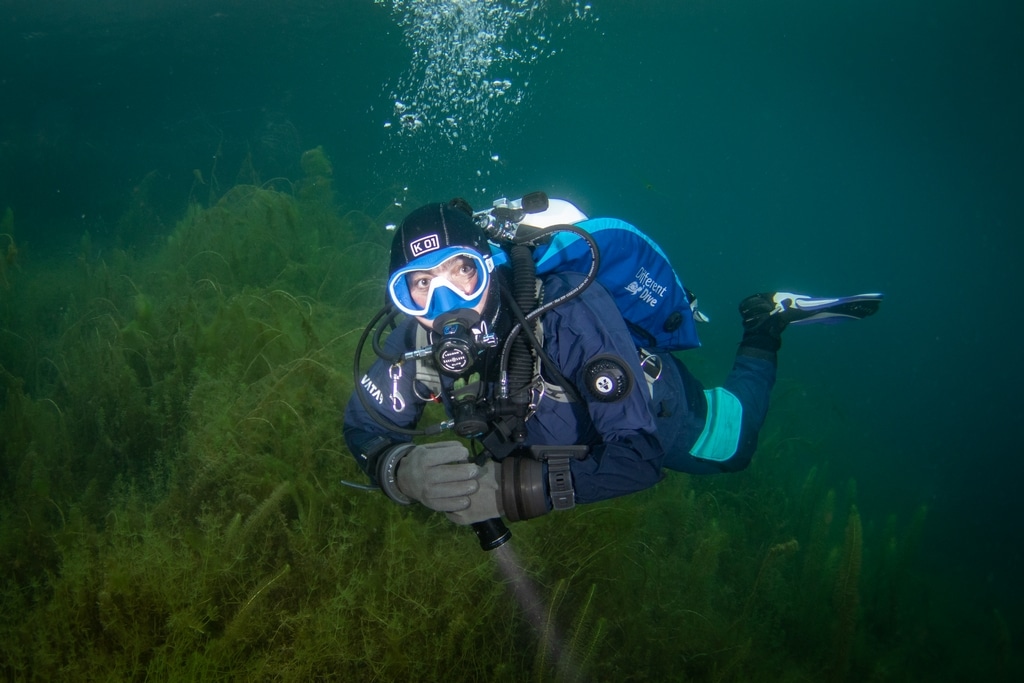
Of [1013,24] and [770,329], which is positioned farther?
[1013,24]

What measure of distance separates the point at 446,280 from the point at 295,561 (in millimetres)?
1885

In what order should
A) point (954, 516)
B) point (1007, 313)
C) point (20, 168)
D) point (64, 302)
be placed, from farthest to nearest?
1. point (1007, 313)
2. point (20, 168)
3. point (954, 516)
4. point (64, 302)

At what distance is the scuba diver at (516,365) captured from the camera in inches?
92.1

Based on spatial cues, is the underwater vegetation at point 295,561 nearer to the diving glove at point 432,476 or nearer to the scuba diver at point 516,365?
the diving glove at point 432,476

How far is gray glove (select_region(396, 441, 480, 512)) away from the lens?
2301 millimetres

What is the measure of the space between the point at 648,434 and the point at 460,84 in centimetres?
3381

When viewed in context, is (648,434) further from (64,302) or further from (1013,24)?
(1013,24)

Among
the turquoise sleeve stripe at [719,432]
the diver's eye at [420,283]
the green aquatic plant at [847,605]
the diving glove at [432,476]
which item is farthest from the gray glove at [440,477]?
the green aquatic plant at [847,605]

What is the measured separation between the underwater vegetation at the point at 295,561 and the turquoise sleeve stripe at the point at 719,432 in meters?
0.84

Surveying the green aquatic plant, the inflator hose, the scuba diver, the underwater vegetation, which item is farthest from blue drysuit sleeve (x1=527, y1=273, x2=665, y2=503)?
the green aquatic plant

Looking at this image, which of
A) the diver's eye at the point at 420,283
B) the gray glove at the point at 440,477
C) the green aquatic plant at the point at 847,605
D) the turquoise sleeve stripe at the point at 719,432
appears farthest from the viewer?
the green aquatic plant at the point at 847,605

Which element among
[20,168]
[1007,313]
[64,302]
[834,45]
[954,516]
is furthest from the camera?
[1007,313]

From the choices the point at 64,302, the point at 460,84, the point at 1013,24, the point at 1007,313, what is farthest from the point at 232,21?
the point at 1007,313

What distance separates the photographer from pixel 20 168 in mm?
16391
